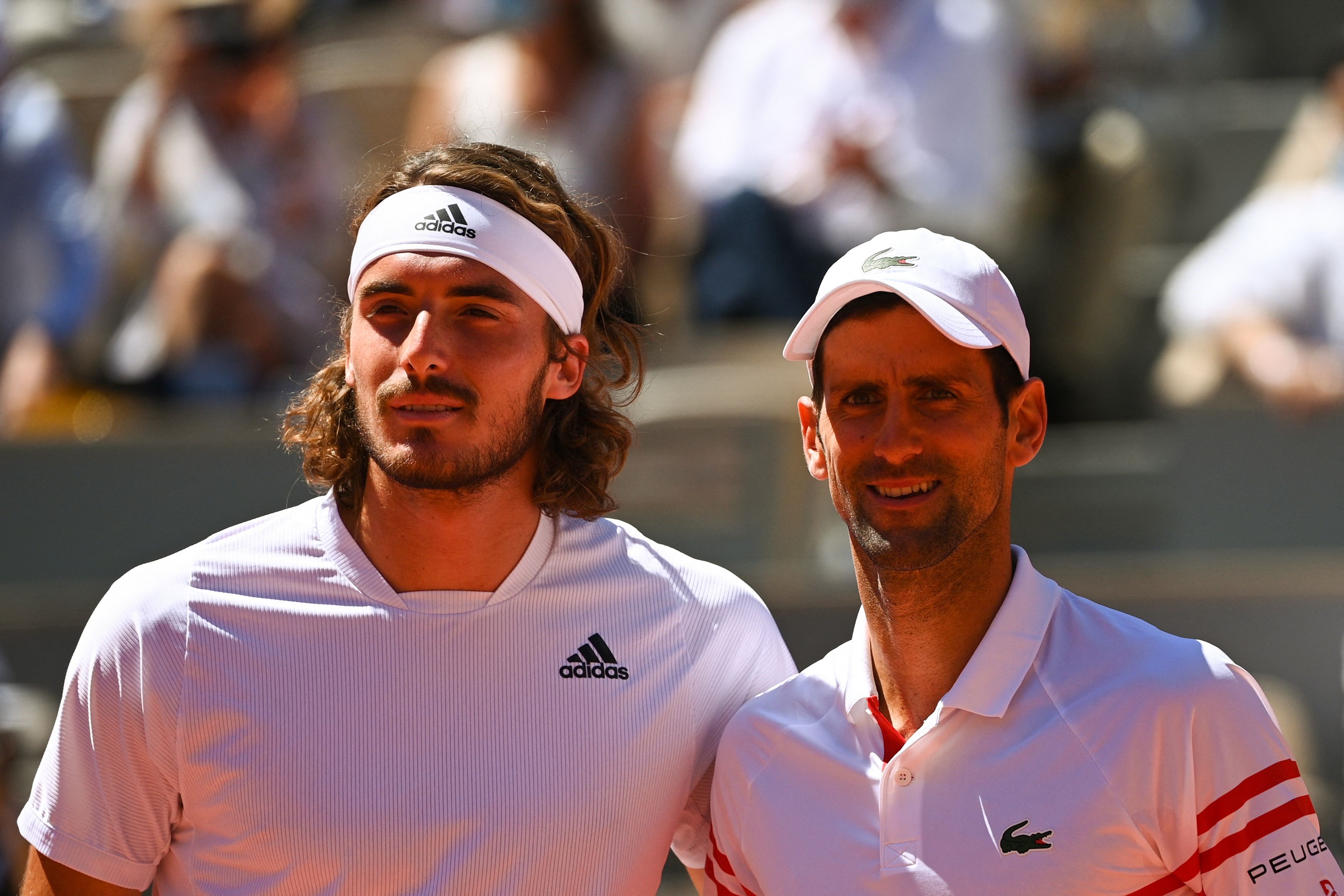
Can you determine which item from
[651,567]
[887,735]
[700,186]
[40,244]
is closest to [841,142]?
[700,186]

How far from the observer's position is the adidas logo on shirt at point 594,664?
277 cm

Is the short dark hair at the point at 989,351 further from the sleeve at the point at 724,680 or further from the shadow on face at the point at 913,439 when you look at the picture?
the sleeve at the point at 724,680

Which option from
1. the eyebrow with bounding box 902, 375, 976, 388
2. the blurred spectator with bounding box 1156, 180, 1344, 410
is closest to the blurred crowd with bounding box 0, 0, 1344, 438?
the blurred spectator with bounding box 1156, 180, 1344, 410

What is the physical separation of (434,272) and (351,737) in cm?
76

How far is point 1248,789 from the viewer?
227 cm

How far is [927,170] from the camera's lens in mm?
6230

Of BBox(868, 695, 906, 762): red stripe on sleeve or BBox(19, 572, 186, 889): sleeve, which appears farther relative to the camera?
BBox(19, 572, 186, 889): sleeve

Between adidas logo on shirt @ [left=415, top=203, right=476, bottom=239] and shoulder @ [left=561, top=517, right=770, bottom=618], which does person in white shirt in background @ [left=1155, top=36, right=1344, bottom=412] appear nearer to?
shoulder @ [left=561, top=517, right=770, bottom=618]

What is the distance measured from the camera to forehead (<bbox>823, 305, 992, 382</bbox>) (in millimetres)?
2500

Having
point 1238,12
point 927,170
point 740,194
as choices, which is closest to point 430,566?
point 740,194

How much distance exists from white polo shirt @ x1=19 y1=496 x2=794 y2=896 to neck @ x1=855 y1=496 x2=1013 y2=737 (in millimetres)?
430

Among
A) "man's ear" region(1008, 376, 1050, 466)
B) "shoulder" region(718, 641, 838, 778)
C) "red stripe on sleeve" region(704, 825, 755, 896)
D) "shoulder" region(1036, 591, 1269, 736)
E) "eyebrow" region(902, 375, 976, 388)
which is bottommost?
"red stripe on sleeve" region(704, 825, 755, 896)

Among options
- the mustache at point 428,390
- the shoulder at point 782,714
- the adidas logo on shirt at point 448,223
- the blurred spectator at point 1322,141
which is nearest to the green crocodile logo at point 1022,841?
the shoulder at point 782,714

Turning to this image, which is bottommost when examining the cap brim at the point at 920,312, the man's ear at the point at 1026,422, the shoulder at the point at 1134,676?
the shoulder at the point at 1134,676
